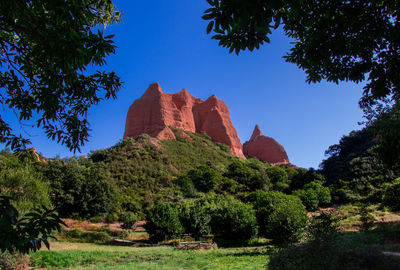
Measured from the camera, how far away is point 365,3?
393 cm

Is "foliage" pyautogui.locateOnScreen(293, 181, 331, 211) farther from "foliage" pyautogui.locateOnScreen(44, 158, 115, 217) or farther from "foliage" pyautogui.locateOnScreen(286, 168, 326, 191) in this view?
"foliage" pyautogui.locateOnScreen(44, 158, 115, 217)

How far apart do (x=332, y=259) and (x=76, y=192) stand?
23.6m

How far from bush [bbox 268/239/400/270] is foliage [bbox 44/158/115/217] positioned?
21871mm

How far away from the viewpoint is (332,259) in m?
3.61

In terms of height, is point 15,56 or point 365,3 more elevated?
point 365,3

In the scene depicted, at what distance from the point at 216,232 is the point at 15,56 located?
19.1 meters

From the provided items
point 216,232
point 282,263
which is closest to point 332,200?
point 216,232

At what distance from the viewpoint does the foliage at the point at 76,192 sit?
21266 mm

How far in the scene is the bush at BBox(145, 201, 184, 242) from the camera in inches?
637

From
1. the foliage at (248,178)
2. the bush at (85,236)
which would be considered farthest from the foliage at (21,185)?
the foliage at (248,178)

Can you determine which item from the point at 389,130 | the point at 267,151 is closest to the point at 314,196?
the point at 389,130

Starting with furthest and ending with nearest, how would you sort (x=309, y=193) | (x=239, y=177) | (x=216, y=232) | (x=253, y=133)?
(x=253, y=133) < (x=239, y=177) < (x=309, y=193) < (x=216, y=232)

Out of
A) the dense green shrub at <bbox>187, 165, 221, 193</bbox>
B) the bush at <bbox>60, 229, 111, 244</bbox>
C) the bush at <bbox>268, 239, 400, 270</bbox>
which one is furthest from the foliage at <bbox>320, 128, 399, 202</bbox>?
the bush at <bbox>60, 229, 111, 244</bbox>

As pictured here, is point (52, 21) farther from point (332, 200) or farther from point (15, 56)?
point (332, 200)
